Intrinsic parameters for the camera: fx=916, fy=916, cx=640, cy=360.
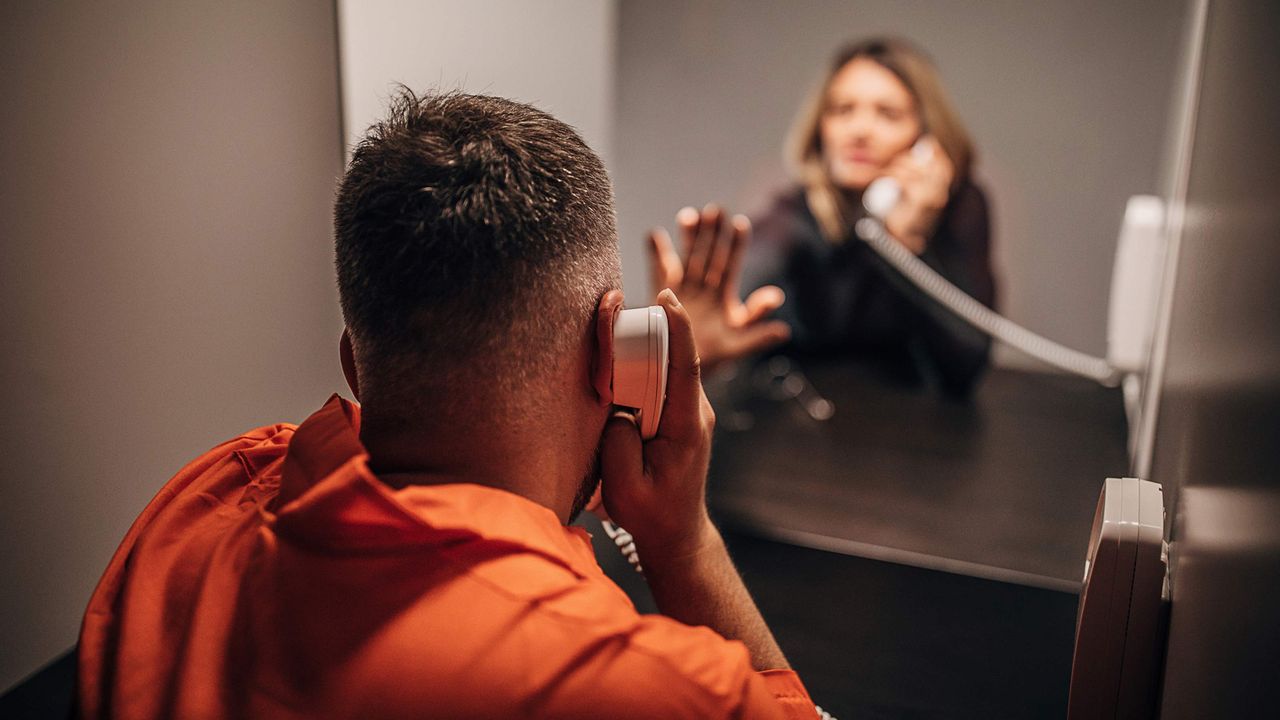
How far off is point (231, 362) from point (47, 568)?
0.44m

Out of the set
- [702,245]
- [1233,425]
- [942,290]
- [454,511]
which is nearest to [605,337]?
[454,511]

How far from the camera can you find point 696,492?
0.98 m

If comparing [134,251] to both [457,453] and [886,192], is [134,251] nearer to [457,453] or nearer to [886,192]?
[457,453]

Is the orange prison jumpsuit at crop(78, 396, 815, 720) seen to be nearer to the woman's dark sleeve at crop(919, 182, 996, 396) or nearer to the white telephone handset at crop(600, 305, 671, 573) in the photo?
the white telephone handset at crop(600, 305, 671, 573)

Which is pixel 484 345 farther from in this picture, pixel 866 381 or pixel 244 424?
pixel 866 381

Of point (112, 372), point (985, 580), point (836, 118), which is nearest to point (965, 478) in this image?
point (985, 580)

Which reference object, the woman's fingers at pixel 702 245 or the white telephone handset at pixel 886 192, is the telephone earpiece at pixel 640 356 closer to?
the woman's fingers at pixel 702 245

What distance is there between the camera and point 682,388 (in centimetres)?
96

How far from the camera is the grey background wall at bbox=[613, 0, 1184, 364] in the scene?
3854 mm

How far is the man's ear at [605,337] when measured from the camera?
2.82 ft

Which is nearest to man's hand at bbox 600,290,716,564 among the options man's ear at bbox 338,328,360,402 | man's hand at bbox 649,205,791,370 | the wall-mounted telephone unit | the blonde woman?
man's ear at bbox 338,328,360,402

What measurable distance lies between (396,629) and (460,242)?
1.03 ft

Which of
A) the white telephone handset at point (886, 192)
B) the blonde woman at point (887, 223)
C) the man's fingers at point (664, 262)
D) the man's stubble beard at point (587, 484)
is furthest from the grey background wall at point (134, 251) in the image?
the white telephone handset at point (886, 192)

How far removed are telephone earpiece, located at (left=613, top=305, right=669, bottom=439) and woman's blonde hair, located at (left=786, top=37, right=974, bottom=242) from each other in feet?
11.3
